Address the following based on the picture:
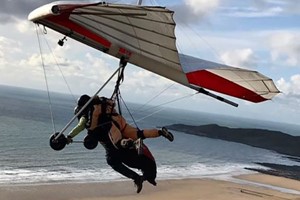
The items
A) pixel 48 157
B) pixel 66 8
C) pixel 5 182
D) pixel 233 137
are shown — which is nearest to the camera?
pixel 66 8

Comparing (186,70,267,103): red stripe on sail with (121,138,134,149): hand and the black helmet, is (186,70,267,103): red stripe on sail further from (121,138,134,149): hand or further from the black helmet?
the black helmet

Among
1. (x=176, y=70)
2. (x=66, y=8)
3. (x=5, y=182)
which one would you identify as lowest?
(x=5, y=182)

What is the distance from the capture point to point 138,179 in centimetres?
706

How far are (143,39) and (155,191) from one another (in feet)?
83.1

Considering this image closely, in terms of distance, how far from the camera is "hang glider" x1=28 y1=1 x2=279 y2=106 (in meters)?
5.79

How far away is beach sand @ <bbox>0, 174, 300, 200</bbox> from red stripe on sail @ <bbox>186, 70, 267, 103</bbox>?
20945 millimetres

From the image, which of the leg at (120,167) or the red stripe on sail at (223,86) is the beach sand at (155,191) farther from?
the red stripe on sail at (223,86)

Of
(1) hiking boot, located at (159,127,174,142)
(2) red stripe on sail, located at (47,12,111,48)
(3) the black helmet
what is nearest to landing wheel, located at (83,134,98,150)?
(3) the black helmet

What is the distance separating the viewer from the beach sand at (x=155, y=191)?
89.0 ft

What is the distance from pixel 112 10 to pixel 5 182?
86.5 feet

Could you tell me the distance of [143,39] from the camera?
6.27m

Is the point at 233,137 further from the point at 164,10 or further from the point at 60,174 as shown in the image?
the point at 164,10

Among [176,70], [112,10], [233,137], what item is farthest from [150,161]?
[233,137]

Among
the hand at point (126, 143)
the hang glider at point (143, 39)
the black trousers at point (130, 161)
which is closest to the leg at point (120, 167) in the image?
the black trousers at point (130, 161)
